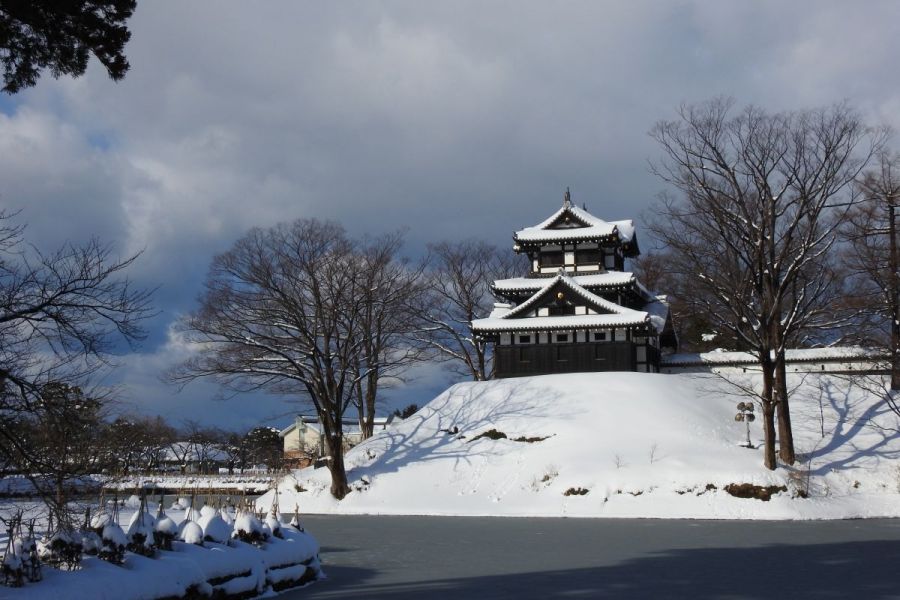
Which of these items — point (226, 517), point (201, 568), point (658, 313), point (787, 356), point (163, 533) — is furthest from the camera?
point (658, 313)

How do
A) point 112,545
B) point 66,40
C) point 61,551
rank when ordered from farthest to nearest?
point 112,545 < point 61,551 < point 66,40

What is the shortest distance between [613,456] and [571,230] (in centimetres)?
1788

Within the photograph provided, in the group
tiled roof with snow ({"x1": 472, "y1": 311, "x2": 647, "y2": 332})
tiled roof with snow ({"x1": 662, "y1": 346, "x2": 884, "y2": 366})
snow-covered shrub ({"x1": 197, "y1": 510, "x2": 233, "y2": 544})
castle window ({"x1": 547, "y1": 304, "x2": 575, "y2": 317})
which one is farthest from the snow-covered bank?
tiled roof with snow ({"x1": 662, "y1": 346, "x2": 884, "y2": 366})

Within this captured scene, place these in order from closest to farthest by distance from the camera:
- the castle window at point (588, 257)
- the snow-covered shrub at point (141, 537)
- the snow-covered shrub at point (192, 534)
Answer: the snow-covered shrub at point (141, 537) → the snow-covered shrub at point (192, 534) → the castle window at point (588, 257)

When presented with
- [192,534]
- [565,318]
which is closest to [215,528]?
[192,534]

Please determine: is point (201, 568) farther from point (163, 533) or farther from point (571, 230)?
point (571, 230)

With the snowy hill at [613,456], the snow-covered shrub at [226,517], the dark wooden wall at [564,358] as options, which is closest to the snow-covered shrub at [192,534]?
the snow-covered shrub at [226,517]

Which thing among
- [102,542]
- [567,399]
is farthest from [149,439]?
[102,542]

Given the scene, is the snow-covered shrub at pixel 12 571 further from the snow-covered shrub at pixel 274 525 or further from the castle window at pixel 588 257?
the castle window at pixel 588 257

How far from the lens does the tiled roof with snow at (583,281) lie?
46188mm

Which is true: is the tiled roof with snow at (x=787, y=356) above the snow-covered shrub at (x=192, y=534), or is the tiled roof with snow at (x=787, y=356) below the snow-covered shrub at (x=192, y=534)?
Answer: above

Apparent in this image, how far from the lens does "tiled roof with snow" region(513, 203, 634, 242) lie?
48.1 meters

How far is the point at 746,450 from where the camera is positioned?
34.8 m

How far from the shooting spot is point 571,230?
48969 millimetres
